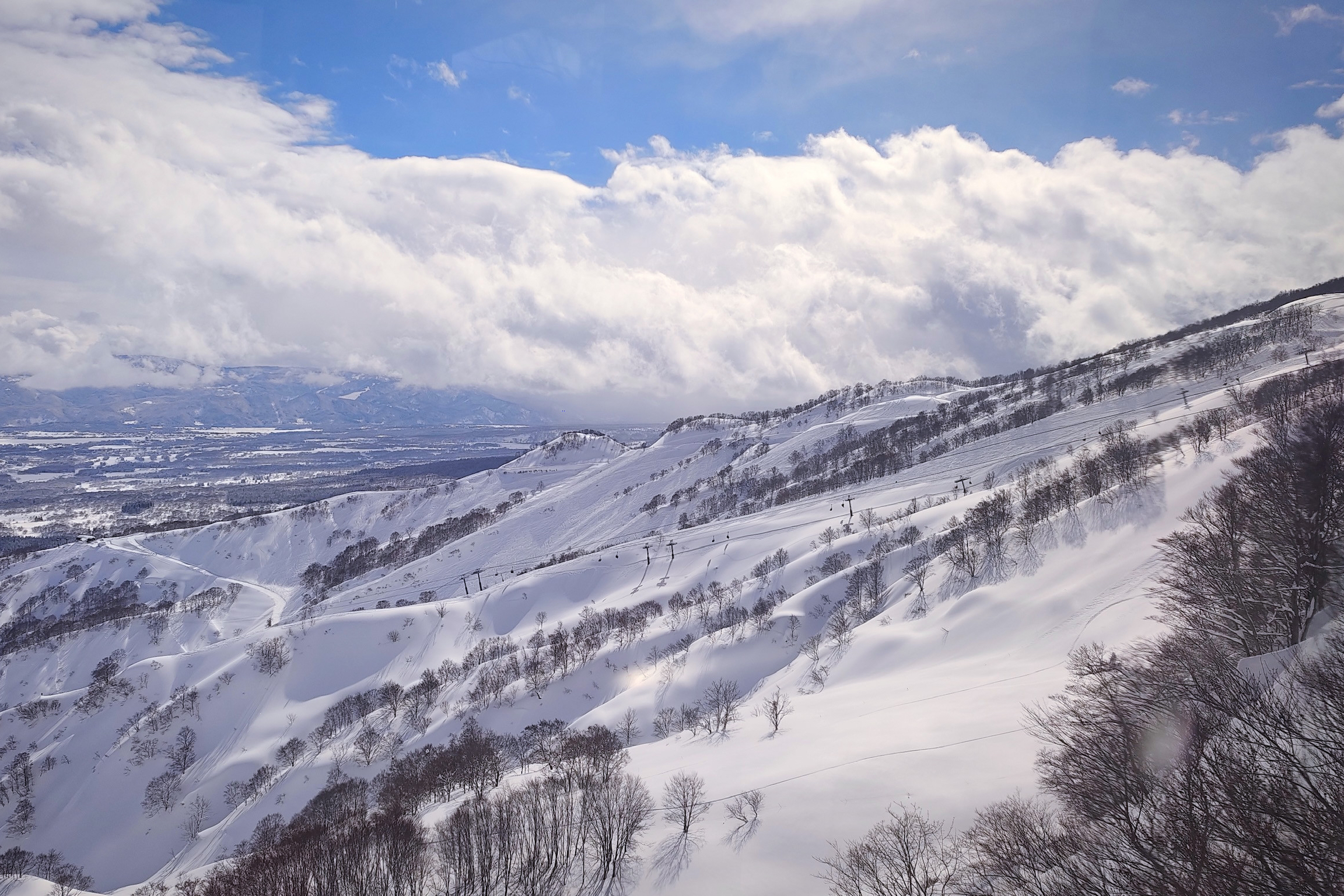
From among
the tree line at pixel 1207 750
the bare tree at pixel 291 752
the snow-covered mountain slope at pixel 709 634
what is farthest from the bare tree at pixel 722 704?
the bare tree at pixel 291 752

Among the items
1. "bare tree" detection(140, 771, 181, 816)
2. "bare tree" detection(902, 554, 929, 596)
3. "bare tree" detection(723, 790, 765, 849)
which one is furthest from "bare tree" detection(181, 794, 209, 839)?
"bare tree" detection(902, 554, 929, 596)

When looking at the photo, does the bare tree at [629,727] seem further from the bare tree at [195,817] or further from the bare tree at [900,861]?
the bare tree at [195,817]

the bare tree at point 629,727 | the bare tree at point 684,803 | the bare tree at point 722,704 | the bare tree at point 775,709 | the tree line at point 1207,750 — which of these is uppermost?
the tree line at point 1207,750

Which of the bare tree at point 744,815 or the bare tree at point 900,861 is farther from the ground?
the bare tree at point 900,861

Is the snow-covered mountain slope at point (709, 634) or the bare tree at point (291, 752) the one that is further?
the bare tree at point (291, 752)

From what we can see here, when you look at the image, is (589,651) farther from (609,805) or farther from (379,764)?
(609,805)

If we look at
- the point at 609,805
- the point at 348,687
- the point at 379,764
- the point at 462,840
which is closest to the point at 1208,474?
the point at 609,805

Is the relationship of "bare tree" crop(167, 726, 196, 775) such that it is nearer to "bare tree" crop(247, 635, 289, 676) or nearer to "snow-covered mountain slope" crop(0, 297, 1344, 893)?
"snow-covered mountain slope" crop(0, 297, 1344, 893)

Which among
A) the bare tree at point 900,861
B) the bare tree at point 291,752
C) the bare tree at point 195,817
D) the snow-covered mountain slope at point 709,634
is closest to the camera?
the bare tree at point 900,861

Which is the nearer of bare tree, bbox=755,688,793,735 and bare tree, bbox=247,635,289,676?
bare tree, bbox=755,688,793,735
